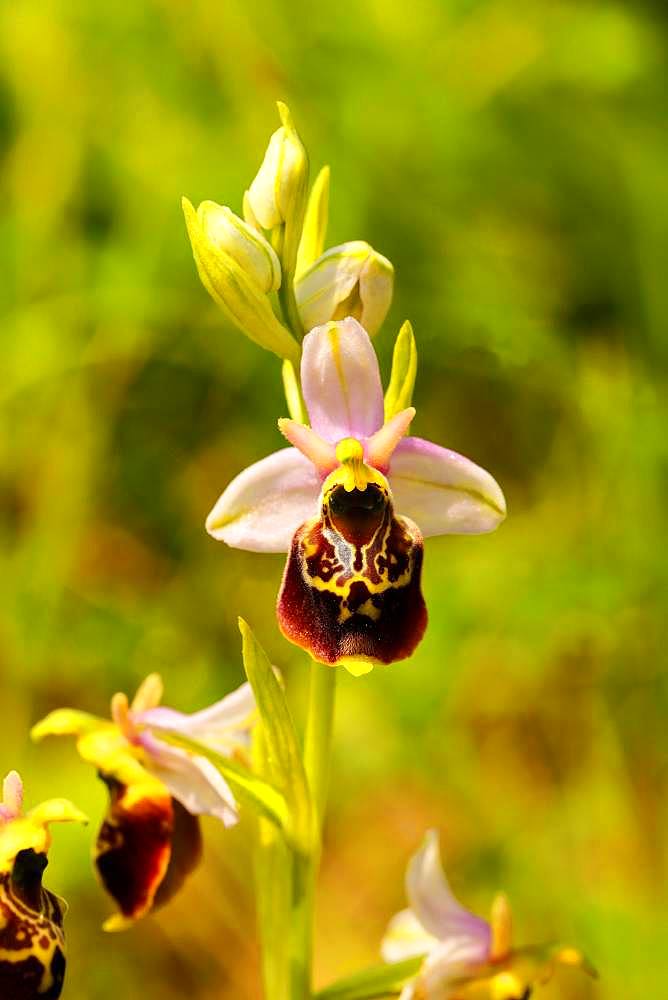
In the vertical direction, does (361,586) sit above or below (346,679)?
below

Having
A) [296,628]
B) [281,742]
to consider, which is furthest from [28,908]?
[296,628]

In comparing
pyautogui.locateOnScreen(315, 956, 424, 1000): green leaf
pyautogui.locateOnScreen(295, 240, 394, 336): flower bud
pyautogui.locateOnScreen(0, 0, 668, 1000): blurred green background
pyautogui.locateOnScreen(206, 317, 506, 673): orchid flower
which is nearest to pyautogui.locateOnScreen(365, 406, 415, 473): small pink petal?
pyautogui.locateOnScreen(206, 317, 506, 673): orchid flower

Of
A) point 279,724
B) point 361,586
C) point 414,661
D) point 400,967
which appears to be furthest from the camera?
point 414,661

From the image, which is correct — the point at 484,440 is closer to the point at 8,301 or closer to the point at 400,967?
the point at 8,301

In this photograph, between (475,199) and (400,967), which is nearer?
(400,967)

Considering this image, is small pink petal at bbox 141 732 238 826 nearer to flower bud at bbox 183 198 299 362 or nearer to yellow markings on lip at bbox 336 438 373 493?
yellow markings on lip at bbox 336 438 373 493

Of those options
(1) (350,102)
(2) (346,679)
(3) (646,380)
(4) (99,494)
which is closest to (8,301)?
(4) (99,494)

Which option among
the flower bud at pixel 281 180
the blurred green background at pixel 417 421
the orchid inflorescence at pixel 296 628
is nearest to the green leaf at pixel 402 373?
the orchid inflorescence at pixel 296 628
